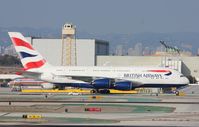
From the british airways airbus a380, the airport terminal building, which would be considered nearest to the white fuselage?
the british airways airbus a380

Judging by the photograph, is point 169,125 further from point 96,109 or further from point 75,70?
point 75,70

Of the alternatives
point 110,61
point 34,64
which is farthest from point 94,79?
point 110,61

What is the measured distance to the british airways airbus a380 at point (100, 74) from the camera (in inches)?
3756

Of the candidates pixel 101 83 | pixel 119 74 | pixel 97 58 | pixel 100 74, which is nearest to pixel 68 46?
pixel 97 58

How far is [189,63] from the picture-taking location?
17825 centimetres

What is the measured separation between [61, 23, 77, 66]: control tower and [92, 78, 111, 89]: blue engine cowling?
92.9 m

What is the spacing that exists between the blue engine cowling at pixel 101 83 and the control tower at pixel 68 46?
92.9m

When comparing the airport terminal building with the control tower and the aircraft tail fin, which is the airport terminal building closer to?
the control tower

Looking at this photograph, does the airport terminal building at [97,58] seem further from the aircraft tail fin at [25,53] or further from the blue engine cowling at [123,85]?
the blue engine cowling at [123,85]

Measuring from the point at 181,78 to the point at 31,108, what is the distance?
43138 mm

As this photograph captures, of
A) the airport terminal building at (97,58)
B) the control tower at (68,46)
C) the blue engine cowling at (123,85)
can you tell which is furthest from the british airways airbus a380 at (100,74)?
the control tower at (68,46)

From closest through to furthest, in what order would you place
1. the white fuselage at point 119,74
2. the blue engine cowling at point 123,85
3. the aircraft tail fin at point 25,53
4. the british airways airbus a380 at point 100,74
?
the blue engine cowling at point 123,85
the british airways airbus a380 at point 100,74
the white fuselage at point 119,74
the aircraft tail fin at point 25,53

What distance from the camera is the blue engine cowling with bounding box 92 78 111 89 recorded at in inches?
3728

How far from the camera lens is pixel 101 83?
94688 mm
